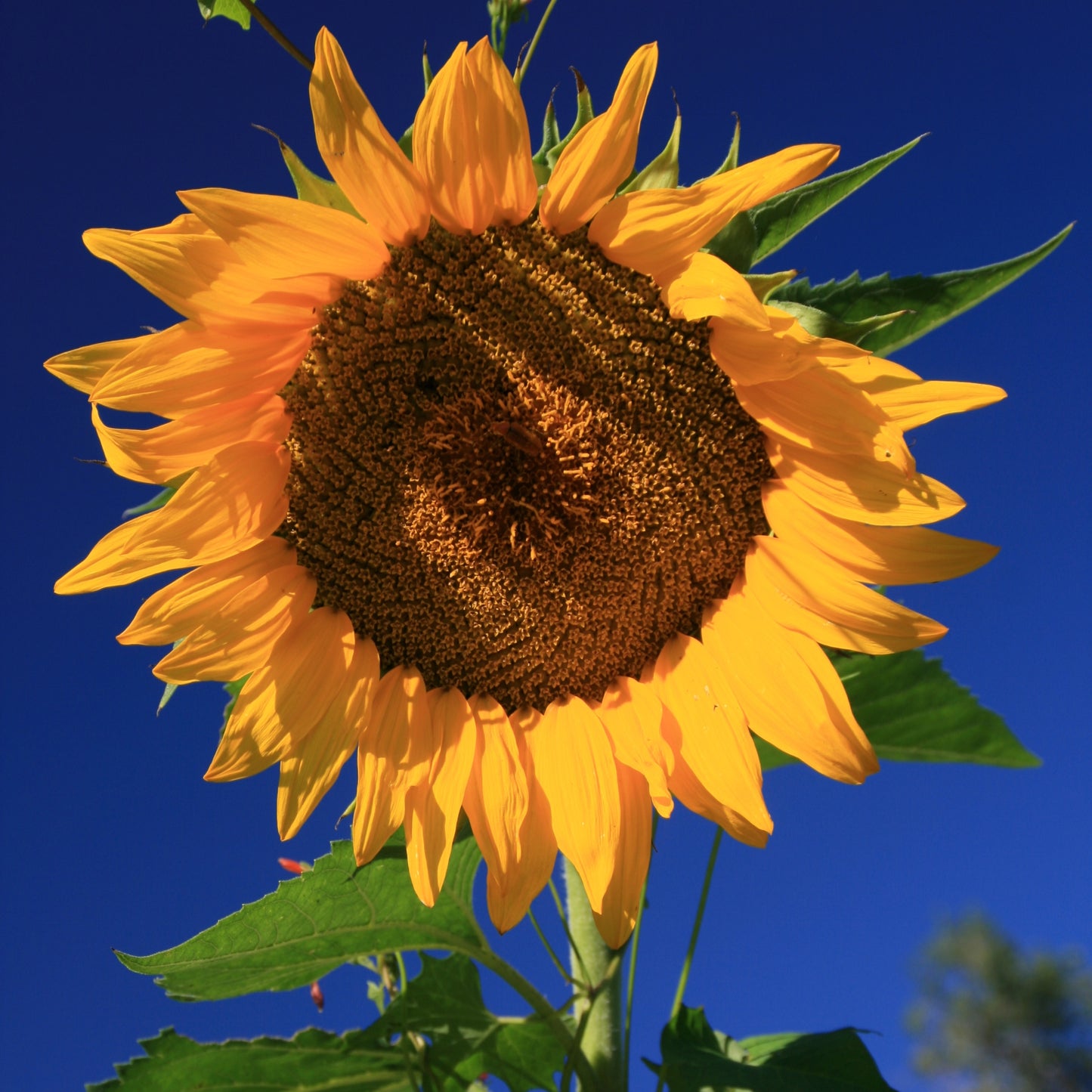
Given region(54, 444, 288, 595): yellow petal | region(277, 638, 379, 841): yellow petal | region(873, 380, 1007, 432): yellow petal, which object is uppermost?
region(873, 380, 1007, 432): yellow petal

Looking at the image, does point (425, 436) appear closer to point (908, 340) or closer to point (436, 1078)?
point (908, 340)

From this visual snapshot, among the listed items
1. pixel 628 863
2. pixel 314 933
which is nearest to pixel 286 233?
pixel 628 863

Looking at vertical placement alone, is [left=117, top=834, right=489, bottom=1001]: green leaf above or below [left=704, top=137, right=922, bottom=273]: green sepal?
below

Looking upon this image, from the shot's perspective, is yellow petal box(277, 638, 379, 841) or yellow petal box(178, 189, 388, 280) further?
yellow petal box(277, 638, 379, 841)

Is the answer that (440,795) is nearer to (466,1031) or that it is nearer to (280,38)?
(466,1031)

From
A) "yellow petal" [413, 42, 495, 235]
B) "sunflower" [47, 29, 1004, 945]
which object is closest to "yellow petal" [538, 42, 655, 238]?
"sunflower" [47, 29, 1004, 945]

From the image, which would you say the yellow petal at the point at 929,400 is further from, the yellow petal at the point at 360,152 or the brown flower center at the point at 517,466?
the yellow petal at the point at 360,152

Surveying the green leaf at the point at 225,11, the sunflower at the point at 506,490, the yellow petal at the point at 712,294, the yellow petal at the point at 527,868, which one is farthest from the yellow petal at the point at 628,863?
the green leaf at the point at 225,11

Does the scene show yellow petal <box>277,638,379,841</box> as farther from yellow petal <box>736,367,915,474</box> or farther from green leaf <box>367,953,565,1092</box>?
yellow petal <box>736,367,915,474</box>
